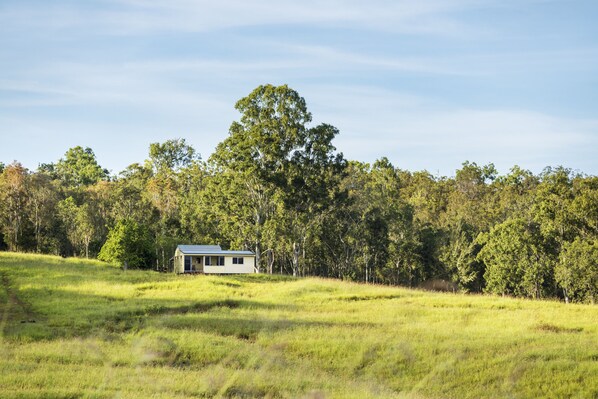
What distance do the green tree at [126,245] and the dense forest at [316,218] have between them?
0.47 ft

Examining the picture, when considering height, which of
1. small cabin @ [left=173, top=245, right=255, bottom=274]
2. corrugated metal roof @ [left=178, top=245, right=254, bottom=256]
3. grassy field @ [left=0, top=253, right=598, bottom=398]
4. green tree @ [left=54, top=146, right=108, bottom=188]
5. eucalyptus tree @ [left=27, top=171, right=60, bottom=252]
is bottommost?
grassy field @ [left=0, top=253, right=598, bottom=398]

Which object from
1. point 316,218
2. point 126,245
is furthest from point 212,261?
point 316,218

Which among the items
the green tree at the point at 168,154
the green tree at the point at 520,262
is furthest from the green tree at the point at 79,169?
the green tree at the point at 520,262

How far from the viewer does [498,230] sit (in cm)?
7375

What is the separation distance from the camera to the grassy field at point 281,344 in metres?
18.8

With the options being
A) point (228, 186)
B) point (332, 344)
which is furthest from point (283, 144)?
point (332, 344)

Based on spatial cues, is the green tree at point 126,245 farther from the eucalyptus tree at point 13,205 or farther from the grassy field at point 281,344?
the eucalyptus tree at point 13,205

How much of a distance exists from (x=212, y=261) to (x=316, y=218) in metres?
14.0

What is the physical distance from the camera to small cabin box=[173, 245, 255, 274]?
63138 millimetres

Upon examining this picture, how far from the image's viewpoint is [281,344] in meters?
27.0

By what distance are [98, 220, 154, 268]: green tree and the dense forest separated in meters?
0.14

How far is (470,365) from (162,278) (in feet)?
107

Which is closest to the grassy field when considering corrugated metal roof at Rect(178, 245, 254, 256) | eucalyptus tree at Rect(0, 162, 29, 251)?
corrugated metal roof at Rect(178, 245, 254, 256)

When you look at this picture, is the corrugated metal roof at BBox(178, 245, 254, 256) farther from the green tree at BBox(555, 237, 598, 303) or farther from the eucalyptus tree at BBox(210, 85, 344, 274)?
the green tree at BBox(555, 237, 598, 303)
